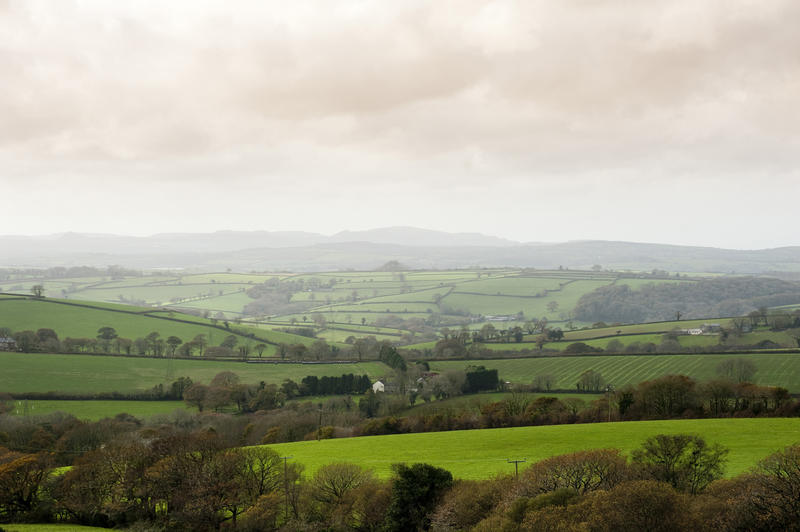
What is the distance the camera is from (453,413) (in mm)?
56656

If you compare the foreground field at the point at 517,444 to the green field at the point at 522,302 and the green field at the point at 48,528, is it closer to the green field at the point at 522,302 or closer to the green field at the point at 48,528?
the green field at the point at 48,528

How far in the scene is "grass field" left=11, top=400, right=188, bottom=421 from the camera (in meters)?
62.2

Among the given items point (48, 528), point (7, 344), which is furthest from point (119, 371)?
point (48, 528)

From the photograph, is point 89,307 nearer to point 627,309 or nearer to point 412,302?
point 412,302

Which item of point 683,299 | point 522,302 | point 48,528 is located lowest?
point 48,528

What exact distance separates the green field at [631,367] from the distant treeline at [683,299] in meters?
74.9

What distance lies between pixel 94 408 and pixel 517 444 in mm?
49552

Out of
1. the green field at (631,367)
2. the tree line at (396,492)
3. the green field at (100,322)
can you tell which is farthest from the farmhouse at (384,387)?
the tree line at (396,492)

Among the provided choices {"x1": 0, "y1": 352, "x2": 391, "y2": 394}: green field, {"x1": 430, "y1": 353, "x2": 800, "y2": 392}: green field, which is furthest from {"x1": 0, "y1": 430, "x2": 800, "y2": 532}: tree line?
{"x1": 430, "y1": 353, "x2": 800, "y2": 392}: green field

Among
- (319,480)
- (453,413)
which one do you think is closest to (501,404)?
(453,413)

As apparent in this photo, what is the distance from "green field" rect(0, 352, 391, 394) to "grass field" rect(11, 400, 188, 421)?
3.89 metres

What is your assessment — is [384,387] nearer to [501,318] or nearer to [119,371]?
[119,371]

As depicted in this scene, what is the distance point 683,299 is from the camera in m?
167

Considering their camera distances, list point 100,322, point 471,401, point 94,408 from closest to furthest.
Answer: point 94,408
point 471,401
point 100,322
